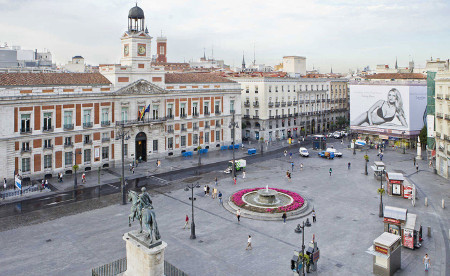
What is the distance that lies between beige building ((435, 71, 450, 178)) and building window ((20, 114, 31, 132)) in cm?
5023

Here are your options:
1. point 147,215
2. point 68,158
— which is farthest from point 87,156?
point 147,215

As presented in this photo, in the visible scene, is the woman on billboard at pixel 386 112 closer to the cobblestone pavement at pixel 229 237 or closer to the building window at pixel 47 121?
the cobblestone pavement at pixel 229 237

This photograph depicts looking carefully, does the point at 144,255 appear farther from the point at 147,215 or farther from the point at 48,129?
the point at 48,129

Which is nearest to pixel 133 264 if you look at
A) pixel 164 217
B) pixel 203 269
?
pixel 203 269

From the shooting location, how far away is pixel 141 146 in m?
57.1

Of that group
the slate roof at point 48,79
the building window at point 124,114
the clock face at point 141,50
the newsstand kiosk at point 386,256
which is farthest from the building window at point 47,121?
the newsstand kiosk at point 386,256

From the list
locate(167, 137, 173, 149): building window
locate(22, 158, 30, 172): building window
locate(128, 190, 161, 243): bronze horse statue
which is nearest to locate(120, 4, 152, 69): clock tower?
locate(167, 137, 173, 149): building window

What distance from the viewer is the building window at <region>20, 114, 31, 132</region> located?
45069mm

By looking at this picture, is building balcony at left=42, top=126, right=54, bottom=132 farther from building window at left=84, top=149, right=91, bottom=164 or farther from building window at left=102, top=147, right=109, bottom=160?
building window at left=102, top=147, right=109, bottom=160

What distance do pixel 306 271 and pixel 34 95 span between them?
37.2 m

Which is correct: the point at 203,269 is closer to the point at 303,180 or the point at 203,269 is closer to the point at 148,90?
the point at 303,180

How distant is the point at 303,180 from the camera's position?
47.2m

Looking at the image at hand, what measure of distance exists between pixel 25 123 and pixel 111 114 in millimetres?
11167

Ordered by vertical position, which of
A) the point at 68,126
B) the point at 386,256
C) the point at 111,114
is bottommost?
Answer: the point at 386,256
